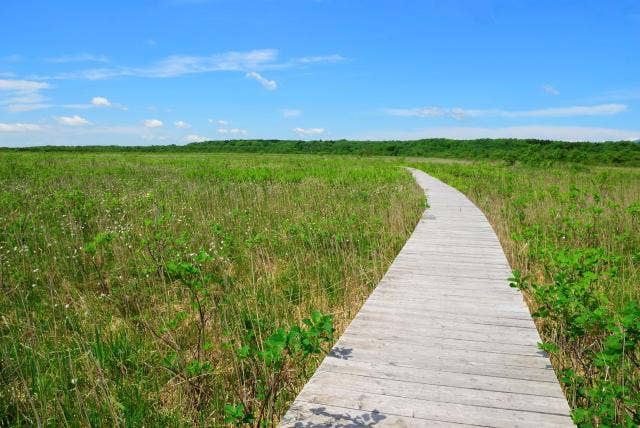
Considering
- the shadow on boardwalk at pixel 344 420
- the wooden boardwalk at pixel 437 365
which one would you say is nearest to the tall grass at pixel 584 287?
the wooden boardwalk at pixel 437 365

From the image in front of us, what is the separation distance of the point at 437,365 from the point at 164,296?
11.1ft

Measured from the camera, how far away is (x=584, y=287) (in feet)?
10.2

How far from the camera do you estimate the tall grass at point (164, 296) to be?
8.95 feet

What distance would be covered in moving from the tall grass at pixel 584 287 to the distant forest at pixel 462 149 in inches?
808

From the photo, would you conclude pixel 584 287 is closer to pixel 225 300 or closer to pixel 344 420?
pixel 344 420

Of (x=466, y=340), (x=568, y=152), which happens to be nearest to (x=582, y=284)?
(x=466, y=340)

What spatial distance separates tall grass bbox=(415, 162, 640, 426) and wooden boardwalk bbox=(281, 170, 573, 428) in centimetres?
21

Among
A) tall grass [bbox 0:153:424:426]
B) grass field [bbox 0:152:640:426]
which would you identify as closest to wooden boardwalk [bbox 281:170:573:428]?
grass field [bbox 0:152:640:426]

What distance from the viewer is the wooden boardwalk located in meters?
2.11

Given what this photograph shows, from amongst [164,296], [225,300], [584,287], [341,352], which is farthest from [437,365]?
[164,296]

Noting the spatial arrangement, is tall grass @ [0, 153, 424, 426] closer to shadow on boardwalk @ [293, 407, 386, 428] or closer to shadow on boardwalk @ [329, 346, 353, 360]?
shadow on boardwalk @ [329, 346, 353, 360]

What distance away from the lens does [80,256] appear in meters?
5.46

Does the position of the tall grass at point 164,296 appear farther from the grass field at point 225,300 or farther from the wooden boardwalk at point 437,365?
the wooden boardwalk at point 437,365

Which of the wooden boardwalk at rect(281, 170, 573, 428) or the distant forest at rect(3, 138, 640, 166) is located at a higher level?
the distant forest at rect(3, 138, 640, 166)
